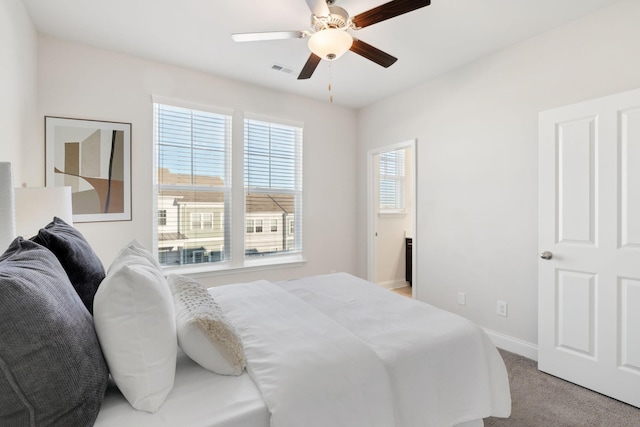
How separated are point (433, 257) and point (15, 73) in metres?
3.86

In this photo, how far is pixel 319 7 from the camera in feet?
6.15

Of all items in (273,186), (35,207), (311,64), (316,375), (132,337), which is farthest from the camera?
(273,186)

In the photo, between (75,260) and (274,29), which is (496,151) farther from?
(75,260)

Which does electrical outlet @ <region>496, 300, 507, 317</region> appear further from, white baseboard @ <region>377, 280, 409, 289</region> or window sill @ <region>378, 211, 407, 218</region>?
window sill @ <region>378, 211, 407, 218</region>

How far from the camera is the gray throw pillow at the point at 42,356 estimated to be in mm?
725

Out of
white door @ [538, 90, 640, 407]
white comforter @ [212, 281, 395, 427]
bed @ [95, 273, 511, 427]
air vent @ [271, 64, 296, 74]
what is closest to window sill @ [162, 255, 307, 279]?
bed @ [95, 273, 511, 427]

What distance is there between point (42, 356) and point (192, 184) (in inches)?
109

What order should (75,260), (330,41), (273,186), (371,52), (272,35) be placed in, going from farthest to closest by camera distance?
1. (273,186)
2. (371,52)
3. (272,35)
4. (330,41)
5. (75,260)

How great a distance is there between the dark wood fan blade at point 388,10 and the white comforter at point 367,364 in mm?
1705

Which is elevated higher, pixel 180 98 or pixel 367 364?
pixel 180 98

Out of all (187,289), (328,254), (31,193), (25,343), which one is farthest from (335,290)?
(328,254)

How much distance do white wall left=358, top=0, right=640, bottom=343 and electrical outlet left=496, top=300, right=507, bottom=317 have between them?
0.16ft

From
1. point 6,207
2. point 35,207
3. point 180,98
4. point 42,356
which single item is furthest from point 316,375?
point 180,98

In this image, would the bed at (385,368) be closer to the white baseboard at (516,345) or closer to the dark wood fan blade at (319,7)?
the white baseboard at (516,345)
